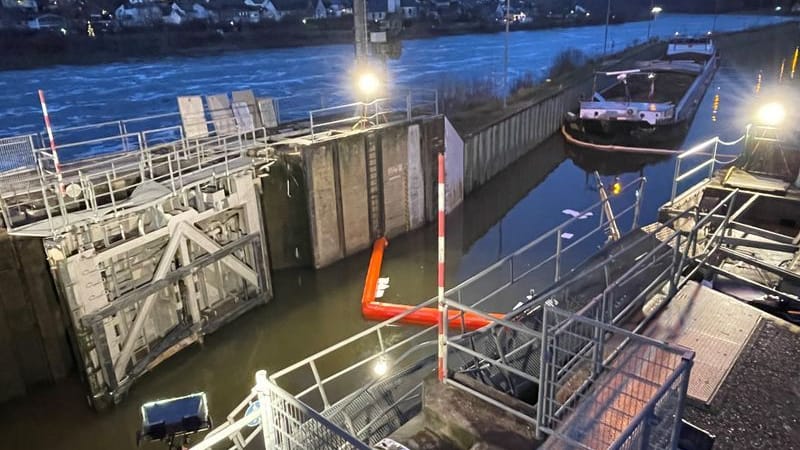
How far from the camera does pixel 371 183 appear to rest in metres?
17.2

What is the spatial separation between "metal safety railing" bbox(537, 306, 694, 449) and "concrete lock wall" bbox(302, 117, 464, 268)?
1079 centimetres

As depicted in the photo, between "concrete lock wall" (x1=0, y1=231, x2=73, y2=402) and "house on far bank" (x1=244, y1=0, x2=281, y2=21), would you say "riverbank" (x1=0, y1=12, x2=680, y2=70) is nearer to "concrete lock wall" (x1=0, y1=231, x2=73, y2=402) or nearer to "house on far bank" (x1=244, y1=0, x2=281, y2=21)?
"house on far bank" (x1=244, y1=0, x2=281, y2=21)

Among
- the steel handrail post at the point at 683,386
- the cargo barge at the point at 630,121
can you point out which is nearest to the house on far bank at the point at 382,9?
the cargo barge at the point at 630,121

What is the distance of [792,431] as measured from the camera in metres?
5.16

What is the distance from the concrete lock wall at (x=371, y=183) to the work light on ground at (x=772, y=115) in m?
9.43

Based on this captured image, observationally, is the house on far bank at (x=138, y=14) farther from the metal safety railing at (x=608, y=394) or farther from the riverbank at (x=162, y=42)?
the metal safety railing at (x=608, y=394)

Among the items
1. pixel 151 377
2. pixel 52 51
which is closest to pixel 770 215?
pixel 151 377

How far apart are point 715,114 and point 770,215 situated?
35.6 meters

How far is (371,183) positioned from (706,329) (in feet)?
38.2

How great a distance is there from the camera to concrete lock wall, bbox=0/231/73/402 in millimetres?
10492

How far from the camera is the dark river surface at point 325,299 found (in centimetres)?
1078

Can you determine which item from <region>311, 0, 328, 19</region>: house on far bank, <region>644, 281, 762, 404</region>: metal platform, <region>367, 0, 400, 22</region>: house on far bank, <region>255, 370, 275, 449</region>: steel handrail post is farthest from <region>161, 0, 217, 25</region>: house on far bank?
<region>255, 370, 275, 449</region>: steel handrail post

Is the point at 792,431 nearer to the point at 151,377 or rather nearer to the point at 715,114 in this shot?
the point at 151,377

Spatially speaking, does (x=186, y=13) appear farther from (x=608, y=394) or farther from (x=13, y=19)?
(x=608, y=394)
